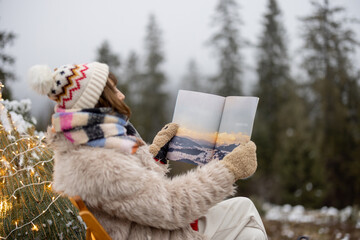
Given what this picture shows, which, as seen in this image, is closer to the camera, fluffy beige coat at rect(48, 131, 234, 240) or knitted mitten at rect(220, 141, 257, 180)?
fluffy beige coat at rect(48, 131, 234, 240)

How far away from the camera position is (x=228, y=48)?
20094mm

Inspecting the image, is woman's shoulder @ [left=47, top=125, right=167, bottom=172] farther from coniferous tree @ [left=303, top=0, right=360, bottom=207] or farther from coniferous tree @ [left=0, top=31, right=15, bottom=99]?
coniferous tree @ [left=303, top=0, right=360, bottom=207]

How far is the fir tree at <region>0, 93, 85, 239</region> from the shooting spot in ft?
7.80

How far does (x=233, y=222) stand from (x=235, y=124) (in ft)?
1.72

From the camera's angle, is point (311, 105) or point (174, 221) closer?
point (174, 221)

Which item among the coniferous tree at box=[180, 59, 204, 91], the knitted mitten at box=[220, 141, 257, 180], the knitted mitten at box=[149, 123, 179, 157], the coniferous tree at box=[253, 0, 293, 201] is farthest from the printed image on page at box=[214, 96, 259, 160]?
the coniferous tree at box=[180, 59, 204, 91]

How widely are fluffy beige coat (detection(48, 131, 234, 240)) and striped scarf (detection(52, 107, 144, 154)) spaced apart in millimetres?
35

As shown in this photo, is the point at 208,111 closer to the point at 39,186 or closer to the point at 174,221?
the point at 174,221

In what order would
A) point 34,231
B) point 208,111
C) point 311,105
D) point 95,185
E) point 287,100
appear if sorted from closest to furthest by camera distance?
point 95,185 < point 208,111 < point 34,231 < point 311,105 < point 287,100

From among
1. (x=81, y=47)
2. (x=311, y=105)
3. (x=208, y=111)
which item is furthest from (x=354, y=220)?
(x=81, y=47)

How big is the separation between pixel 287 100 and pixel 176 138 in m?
20.0

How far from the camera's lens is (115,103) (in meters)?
1.67

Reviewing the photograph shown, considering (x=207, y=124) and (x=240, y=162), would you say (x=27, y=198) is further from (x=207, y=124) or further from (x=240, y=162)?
(x=240, y=162)

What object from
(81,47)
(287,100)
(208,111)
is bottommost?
(287,100)
